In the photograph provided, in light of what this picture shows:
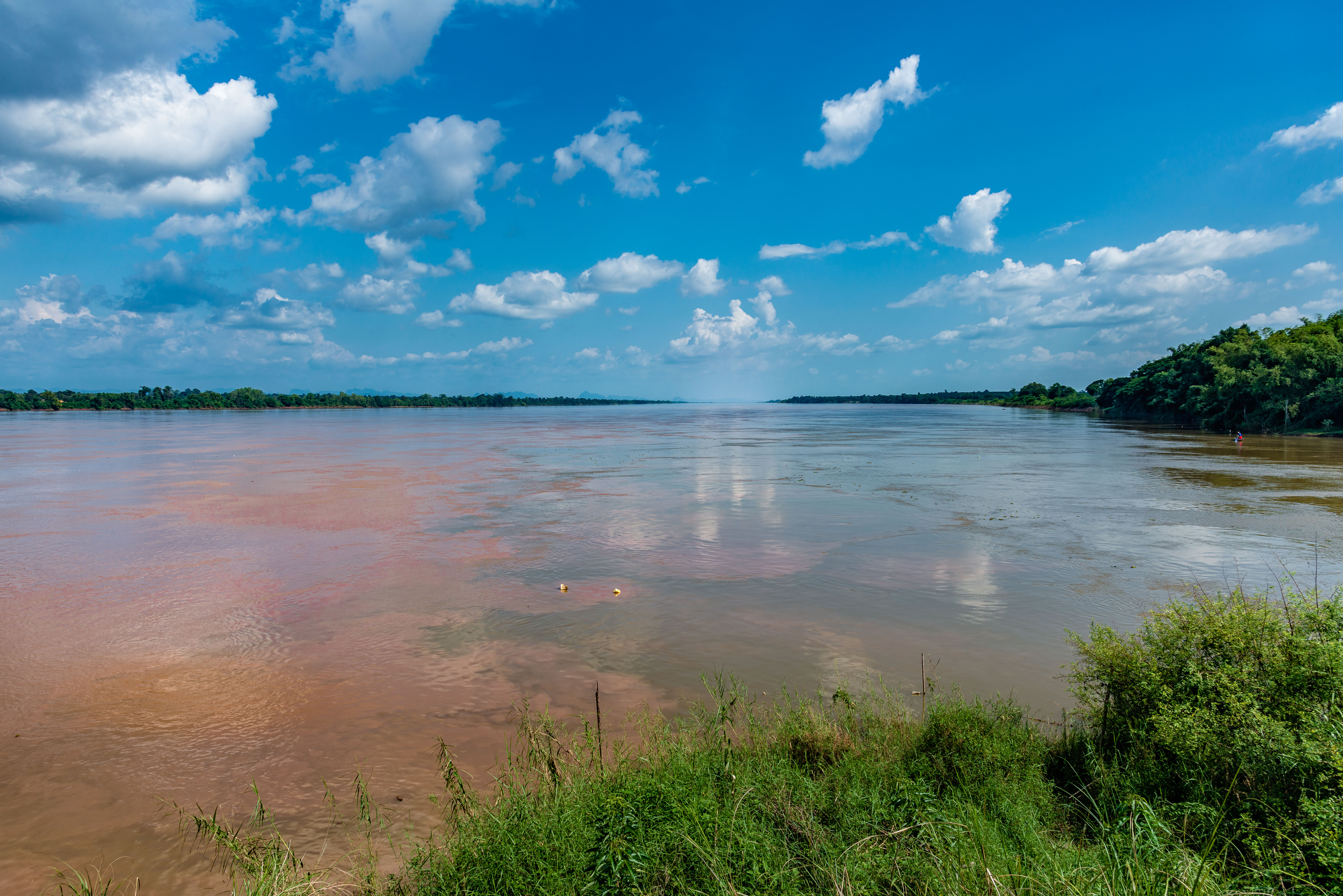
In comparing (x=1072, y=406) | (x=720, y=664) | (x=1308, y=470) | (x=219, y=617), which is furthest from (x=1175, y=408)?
(x=219, y=617)

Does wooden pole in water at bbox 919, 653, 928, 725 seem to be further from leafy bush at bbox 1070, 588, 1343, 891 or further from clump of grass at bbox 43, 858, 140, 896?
clump of grass at bbox 43, 858, 140, 896

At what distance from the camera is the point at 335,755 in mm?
6711

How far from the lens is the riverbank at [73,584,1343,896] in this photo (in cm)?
385

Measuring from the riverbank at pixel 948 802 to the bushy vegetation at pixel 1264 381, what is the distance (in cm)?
5786

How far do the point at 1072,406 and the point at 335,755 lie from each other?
15243cm

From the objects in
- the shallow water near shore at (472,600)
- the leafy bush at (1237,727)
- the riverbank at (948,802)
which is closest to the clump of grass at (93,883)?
the shallow water near shore at (472,600)

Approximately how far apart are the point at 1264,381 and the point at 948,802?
205 ft

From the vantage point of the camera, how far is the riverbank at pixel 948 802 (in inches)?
152

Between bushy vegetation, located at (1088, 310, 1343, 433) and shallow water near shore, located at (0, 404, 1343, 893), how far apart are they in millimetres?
25595

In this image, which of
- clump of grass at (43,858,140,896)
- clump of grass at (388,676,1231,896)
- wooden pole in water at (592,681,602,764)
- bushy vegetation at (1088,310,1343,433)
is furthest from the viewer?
bushy vegetation at (1088,310,1343,433)

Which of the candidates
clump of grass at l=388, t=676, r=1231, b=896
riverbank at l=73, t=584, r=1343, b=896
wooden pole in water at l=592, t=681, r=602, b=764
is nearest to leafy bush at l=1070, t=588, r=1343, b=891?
riverbank at l=73, t=584, r=1343, b=896

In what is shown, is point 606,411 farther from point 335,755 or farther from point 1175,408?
point 335,755

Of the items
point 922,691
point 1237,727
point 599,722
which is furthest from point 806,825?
point 922,691

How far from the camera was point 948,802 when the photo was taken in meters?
4.71
